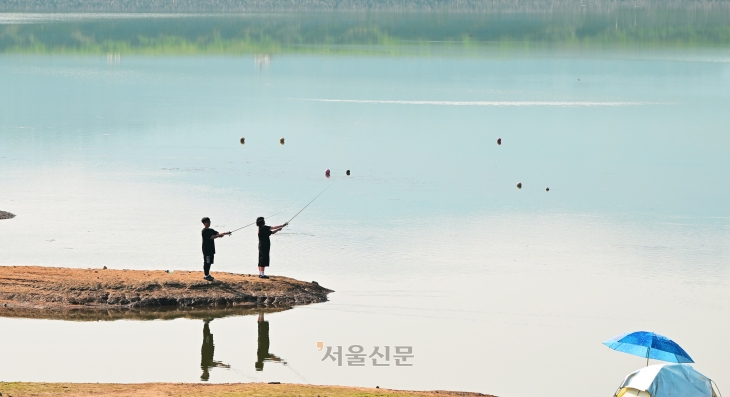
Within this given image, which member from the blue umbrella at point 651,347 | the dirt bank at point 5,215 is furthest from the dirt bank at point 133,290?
the dirt bank at point 5,215

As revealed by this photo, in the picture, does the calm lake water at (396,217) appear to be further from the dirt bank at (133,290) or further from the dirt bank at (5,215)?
the dirt bank at (133,290)

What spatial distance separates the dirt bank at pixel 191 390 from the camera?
16016 mm

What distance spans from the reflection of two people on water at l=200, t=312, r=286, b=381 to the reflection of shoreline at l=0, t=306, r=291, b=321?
396 mm

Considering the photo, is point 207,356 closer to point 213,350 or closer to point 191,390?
point 213,350

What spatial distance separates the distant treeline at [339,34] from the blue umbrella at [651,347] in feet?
341

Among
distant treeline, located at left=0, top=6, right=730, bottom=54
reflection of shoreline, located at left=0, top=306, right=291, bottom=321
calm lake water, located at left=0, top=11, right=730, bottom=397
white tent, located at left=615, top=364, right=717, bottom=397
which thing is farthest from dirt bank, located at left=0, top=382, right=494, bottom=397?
distant treeline, located at left=0, top=6, right=730, bottom=54

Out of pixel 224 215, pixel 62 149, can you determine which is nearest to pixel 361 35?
pixel 62 149

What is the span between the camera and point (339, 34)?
151500mm

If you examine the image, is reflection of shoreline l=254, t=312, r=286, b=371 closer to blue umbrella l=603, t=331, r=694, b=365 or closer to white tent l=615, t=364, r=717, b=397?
blue umbrella l=603, t=331, r=694, b=365

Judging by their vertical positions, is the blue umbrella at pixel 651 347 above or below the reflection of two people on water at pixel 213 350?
above

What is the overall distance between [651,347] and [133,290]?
35.7 ft

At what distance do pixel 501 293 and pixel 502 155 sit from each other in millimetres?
22452

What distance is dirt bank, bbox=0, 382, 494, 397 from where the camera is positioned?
16.0 meters

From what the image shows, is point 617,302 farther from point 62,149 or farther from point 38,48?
point 38,48
